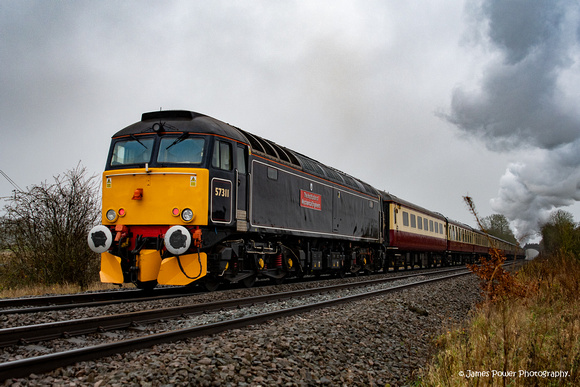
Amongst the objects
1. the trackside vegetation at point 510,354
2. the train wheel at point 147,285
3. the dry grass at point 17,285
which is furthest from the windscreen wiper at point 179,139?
the trackside vegetation at point 510,354

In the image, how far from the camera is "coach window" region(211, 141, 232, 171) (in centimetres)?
912

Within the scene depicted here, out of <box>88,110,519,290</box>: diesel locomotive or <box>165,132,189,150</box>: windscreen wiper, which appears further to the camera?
<box>165,132,189,150</box>: windscreen wiper

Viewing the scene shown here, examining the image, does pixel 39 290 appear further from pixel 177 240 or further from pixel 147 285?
pixel 177 240

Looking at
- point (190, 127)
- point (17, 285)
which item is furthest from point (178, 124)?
point (17, 285)

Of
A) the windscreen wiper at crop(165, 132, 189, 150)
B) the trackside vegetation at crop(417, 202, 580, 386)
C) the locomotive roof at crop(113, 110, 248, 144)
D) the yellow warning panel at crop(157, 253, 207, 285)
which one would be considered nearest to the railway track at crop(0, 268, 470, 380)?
the yellow warning panel at crop(157, 253, 207, 285)

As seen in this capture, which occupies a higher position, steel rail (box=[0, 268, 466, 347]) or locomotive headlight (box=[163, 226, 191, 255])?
locomotive headlight (box=[163, 226, 191, 255])

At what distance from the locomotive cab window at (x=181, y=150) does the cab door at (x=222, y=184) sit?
318mm

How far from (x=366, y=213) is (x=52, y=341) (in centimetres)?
1399

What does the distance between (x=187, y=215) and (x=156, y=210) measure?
2.17 feet

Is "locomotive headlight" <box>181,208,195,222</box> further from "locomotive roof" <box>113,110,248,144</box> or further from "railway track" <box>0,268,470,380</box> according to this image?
"railway track" <box>0,268,470,380</box>

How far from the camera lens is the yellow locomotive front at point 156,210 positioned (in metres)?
8.35

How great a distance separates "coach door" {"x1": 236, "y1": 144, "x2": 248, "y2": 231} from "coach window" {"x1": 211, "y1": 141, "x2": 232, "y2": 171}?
0.86 feet

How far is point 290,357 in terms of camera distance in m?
4.57

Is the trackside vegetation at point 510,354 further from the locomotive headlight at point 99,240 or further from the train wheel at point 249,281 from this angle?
the locomotive headlight at point 99,240
